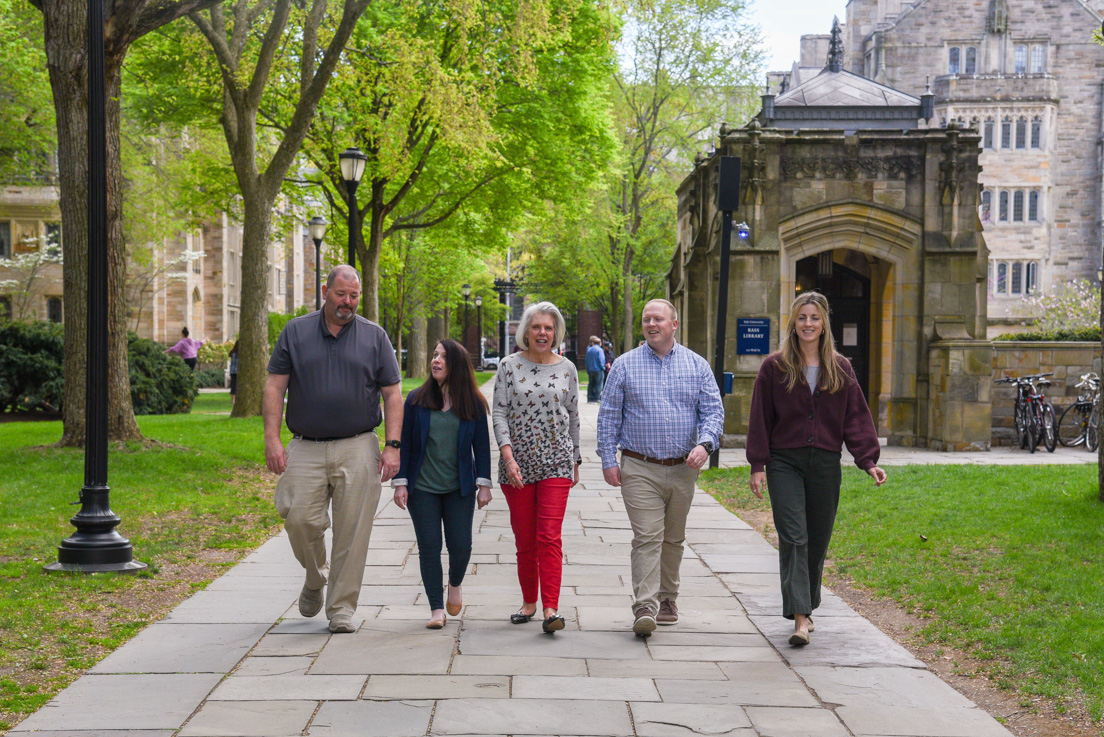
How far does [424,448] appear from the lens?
20.5 feet

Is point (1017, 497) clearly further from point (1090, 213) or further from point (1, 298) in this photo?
point (1090, 213)

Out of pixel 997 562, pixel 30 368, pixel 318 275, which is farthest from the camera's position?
pixel 318 275

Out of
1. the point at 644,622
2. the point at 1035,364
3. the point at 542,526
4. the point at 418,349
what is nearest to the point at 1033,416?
the point at 1035,364

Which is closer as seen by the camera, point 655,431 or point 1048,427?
point 655,431

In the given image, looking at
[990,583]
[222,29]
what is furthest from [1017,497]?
[222,29]

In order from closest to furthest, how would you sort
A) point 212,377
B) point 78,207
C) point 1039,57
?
point 78,207, point 212,377, point 1039,57

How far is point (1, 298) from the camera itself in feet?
140

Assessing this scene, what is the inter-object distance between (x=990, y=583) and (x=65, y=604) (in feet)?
18.6

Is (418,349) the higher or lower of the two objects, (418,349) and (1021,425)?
the higher

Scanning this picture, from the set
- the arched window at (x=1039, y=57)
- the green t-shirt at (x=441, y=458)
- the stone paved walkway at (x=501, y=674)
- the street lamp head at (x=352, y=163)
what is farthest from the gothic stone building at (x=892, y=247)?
the arched window at (x=1039, y=57)

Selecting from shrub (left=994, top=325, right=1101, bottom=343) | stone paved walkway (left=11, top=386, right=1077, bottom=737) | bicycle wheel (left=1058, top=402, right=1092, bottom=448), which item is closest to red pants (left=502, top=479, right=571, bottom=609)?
stone paved walkway (left=11, top=386, right=1077, bottom=737)

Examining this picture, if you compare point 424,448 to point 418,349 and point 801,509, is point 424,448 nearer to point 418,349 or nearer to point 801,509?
point 801,509

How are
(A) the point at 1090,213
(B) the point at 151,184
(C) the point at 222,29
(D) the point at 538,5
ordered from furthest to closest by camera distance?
(A) the point at 1090,213 < (B) the point at 151,184 < (C) the point at 222,29 < (D) the point at 538,5

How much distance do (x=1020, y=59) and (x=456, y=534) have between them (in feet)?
180
